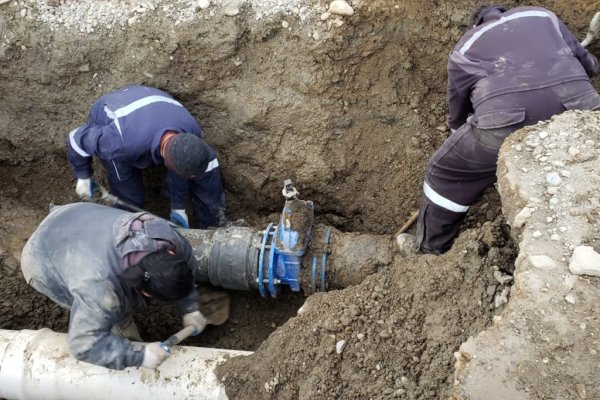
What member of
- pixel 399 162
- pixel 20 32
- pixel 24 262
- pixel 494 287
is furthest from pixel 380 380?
pixel 20 32

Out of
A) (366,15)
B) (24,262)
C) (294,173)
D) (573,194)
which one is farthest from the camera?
(294,173)

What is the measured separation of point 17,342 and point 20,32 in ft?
6.98

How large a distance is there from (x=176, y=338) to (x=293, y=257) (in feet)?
2.67

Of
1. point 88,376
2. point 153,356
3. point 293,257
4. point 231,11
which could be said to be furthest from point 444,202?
point 88,376

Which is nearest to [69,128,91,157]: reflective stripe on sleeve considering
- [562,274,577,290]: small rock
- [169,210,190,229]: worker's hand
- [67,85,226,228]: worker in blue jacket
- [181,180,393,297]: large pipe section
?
[67,85,226,228]: worker in blue jacket

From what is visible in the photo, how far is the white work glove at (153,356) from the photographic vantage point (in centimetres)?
311

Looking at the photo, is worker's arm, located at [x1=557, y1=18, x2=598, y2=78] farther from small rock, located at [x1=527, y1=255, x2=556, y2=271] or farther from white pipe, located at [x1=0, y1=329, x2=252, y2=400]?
white pipe, located at [x1=0, y1=329, x2=252, y2=400]

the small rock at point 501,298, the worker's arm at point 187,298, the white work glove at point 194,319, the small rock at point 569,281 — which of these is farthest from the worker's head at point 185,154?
the small rock at point 569,281

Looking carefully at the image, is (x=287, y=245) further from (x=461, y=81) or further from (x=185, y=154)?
(x=461, y=81)

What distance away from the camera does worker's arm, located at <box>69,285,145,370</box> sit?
115 inches

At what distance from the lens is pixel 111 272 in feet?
9.75

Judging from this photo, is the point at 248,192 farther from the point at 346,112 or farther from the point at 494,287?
the point at 494,287

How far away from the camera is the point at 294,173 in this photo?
168 inches

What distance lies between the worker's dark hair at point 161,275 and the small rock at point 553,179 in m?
1.73
